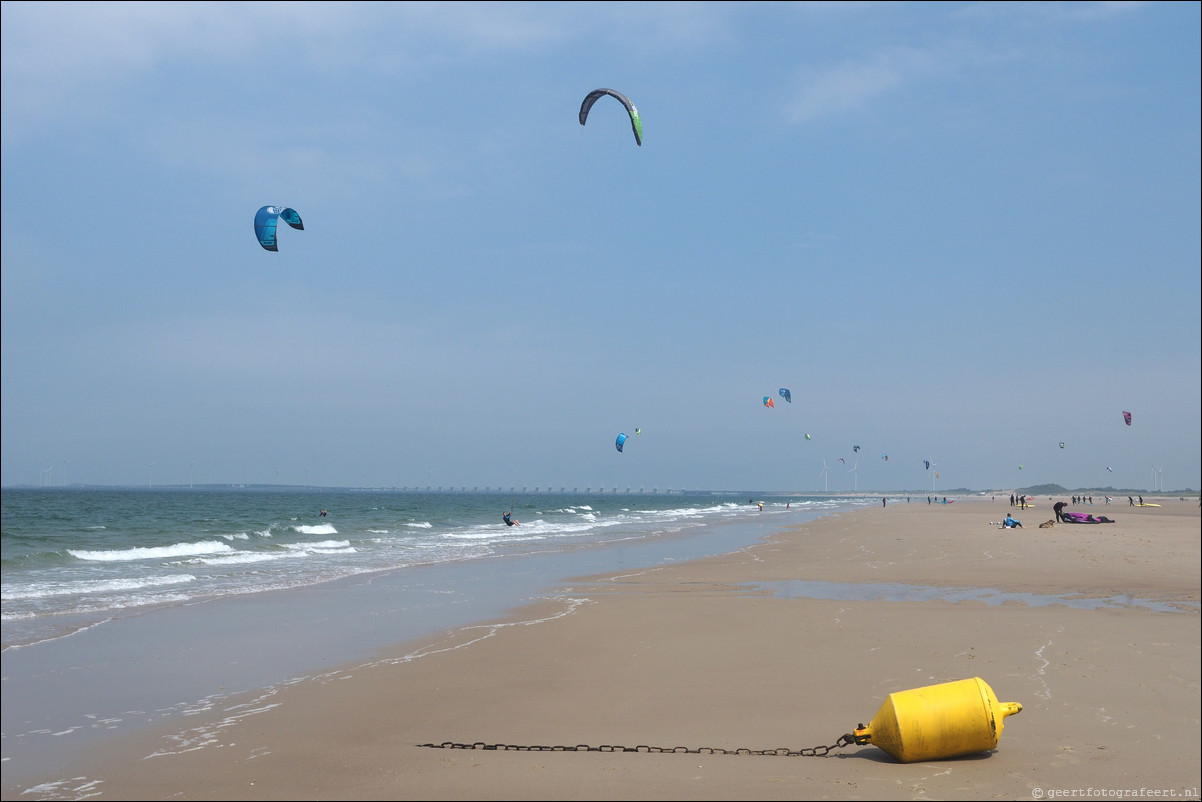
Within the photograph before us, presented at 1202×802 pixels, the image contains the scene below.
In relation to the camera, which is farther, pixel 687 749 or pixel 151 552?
pixel 151 552

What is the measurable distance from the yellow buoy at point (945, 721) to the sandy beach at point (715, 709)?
10 cm

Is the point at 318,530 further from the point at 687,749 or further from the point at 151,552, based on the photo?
the point at 687,749

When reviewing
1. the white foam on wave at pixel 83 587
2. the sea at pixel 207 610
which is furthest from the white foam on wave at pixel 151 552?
the white foam on wave at pixel 83 587

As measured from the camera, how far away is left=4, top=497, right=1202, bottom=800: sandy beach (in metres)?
4.80

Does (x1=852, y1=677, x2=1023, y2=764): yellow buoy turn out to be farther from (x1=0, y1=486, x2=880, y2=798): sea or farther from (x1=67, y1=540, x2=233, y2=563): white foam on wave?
(x1=67, y1=540, x2=233, y2=563): white foam on wave

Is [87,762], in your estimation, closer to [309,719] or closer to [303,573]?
[309,719]

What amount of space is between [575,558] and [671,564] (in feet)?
11.8

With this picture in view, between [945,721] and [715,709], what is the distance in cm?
205

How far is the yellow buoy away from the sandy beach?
0.10m

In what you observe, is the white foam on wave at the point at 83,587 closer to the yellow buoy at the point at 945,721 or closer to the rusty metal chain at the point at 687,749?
the rusty metal chain at the point at 687,749

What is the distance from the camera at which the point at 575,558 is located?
2295 cm

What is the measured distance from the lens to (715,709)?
646 centimetres

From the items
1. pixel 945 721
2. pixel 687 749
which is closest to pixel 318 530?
pixel 687 749

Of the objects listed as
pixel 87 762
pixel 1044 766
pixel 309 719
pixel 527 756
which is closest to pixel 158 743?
pixel 87 762
